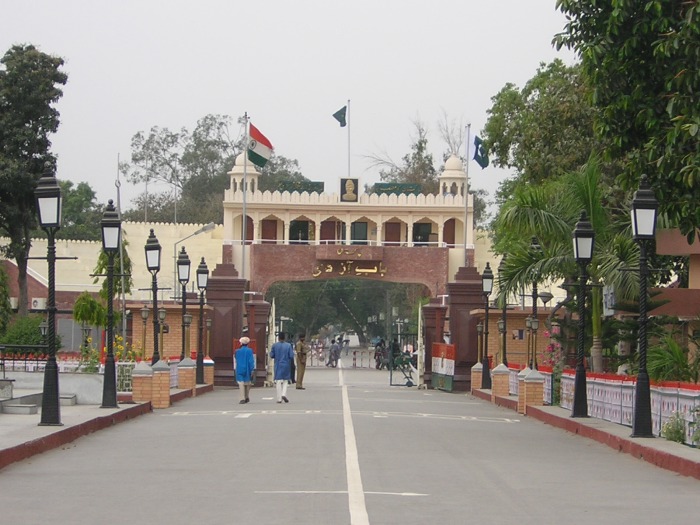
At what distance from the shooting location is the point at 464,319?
46.5 meters

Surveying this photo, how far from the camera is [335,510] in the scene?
10422 millimetres

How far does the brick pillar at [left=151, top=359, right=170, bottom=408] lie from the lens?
27750 millimetres

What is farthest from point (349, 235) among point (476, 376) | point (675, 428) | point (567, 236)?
point (675, 428)

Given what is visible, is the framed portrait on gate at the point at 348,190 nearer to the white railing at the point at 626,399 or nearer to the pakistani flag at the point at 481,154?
the pakistani flag at the point at 481,154

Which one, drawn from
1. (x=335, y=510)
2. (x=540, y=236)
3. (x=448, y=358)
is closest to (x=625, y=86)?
(x=335, y=510)

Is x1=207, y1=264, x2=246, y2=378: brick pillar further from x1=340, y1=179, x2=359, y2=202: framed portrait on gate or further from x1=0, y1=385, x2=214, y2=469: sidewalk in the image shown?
x1=340, y1=179, x2=359, y2=202: framed portrait on gate

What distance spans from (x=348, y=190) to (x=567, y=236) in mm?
45260

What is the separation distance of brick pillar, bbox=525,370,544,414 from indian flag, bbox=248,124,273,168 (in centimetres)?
3424

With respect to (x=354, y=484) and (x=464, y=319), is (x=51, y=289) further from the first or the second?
(x=464, y=319)

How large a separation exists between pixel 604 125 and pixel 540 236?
519 inches

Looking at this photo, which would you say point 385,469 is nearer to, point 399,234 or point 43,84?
point 43,84

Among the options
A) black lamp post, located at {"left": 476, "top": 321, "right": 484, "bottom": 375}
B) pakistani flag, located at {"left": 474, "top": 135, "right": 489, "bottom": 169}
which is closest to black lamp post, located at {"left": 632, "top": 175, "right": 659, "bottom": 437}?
black lamp post, located at {"left": 476, "top": 321, "right": 484, "bottom": 375}

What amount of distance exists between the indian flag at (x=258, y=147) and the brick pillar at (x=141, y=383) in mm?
34181

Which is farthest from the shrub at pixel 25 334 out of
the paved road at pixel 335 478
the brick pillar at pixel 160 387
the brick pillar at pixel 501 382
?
the paved road at pixel 335 478
